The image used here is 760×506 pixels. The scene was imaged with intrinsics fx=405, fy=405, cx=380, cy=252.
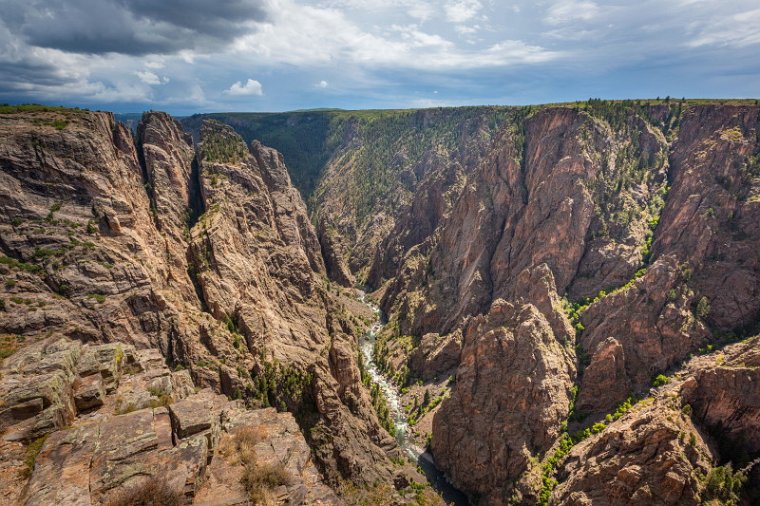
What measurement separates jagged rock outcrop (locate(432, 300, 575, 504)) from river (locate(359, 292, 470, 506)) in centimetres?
162

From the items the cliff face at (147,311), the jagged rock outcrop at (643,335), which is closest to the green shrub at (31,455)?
the cliff face at (147,311)

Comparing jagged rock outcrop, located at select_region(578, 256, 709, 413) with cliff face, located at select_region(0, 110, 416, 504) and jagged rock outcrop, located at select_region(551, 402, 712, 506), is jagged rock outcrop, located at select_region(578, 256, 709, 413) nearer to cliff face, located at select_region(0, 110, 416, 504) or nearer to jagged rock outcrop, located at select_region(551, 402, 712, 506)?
jagged rock outcrop, located at select_region(551, 402, 712, 506)

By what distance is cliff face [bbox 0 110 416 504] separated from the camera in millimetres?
26438

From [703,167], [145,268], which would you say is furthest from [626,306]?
[145,268]

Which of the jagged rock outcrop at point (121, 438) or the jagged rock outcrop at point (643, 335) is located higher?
the jagged rock outcrop at point (121, 438)

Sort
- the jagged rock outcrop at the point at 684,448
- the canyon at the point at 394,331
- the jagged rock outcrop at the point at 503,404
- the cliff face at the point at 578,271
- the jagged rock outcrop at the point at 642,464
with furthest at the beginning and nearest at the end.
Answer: the cliff face at the point at 578,271 < the jagged rock outcrop at the point at 503,404 < the jagged rock outcrop at the point at 642,464 < the jagged rock outcrop at the point at 684,448 < the canyon at the point at 394,331

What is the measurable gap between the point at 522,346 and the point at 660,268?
2742cm

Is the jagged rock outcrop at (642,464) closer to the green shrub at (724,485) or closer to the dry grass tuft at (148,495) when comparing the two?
the green shrub at (724,485)

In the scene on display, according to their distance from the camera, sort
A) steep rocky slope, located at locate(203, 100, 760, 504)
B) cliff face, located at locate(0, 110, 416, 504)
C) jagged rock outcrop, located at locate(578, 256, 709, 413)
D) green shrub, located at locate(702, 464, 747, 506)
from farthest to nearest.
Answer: steep rocky slope, located at locate(203, 100, 760, 504)
jagged rock outcrop, located at locate(578, 256, 709, 413)
green shrub, located at locate(702, 464, 747, 506)
cliff face, located at locate(0, 110, 416, 504)

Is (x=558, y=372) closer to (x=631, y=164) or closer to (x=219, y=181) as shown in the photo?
(x=631, y=164)

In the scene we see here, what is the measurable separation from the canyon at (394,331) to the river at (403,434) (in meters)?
0.70

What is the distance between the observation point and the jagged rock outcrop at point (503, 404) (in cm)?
6212

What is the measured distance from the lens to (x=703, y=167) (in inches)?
3191

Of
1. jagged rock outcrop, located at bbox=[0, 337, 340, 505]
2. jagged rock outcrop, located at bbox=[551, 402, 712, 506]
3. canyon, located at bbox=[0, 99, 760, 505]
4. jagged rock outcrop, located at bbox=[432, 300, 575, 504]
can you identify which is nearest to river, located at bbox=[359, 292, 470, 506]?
canyon, located at bbox=[0, 99, 760, 505]
